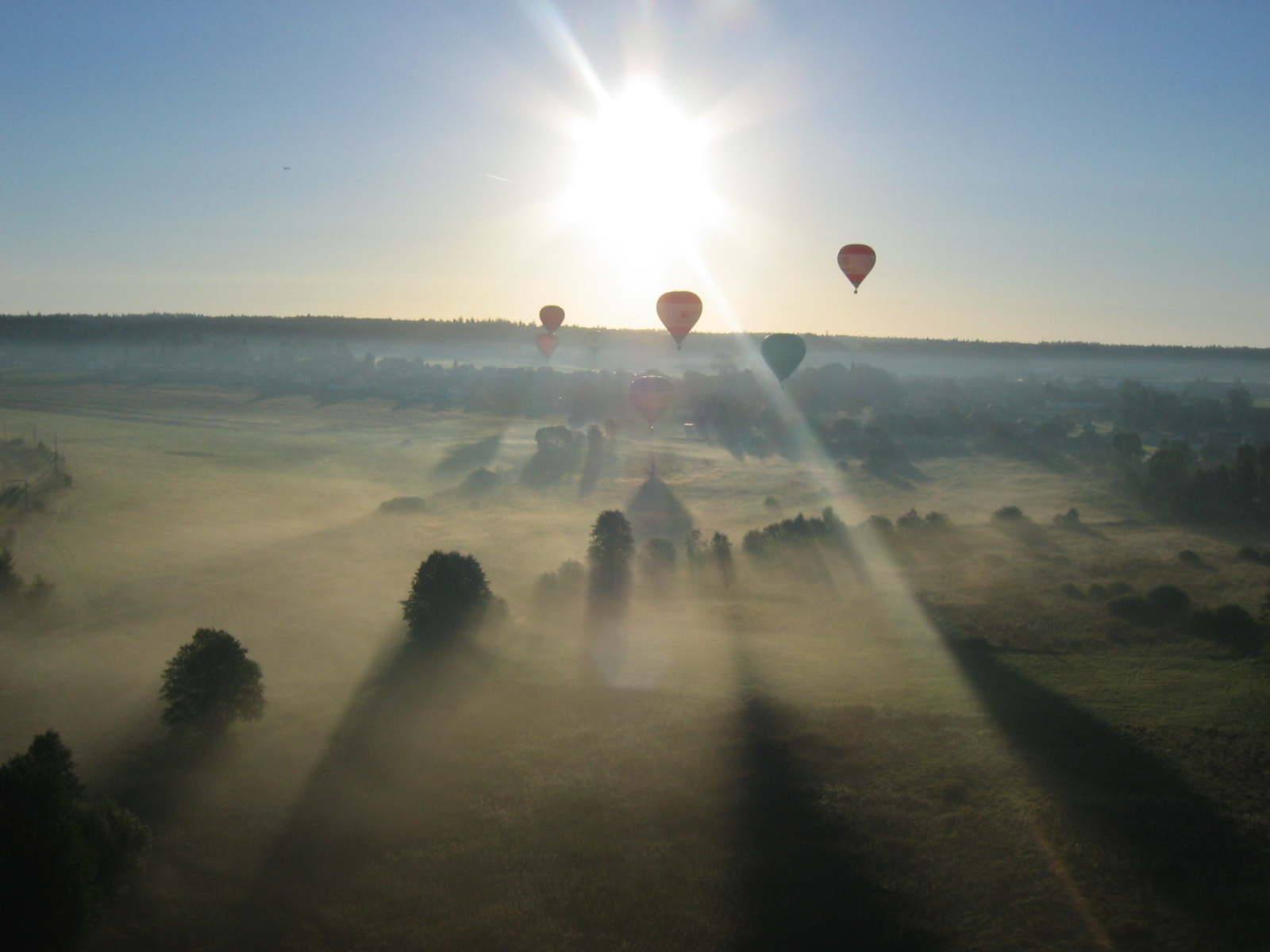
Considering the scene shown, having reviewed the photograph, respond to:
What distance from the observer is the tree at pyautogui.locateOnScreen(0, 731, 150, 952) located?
11.7 meters

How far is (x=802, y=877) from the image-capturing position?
46.1ft

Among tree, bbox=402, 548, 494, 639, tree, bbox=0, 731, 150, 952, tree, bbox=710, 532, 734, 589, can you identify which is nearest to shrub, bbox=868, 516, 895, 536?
tree, bbox=710, 532, 734, 589

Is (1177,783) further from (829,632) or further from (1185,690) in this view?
(829,632)

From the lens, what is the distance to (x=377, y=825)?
15.5m

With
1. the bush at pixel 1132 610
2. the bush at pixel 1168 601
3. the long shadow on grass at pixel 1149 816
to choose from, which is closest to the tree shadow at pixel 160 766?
the long shadow on grass at pixel 1149 816

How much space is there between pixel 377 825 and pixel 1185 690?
1940 cm

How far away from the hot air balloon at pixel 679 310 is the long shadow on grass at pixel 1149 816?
2915 cm

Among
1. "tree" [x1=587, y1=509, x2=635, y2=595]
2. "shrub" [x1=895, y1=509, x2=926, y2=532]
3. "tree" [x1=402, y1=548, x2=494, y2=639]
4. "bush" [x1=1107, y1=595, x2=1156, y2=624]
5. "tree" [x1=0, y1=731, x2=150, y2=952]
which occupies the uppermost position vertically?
"shrub" [x1=895, y1=509, x2=926, y2=532]

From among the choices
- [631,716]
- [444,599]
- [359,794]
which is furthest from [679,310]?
[359,794]

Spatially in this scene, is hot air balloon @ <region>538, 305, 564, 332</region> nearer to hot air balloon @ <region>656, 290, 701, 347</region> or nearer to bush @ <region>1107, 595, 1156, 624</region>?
hot air balloon @ <region>656, 290, 701, 347</region>

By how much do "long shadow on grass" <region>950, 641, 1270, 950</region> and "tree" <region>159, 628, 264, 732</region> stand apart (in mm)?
16856

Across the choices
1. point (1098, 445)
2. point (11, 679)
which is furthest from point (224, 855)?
point (1098, 445)

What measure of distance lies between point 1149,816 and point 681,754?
8727mm

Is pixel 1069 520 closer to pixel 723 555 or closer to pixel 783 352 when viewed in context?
pixel 783 352
